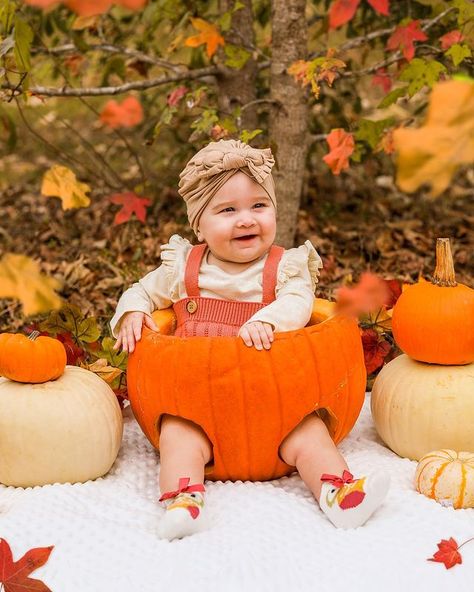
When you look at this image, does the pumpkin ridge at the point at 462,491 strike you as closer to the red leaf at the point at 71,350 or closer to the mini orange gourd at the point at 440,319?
the mini orange gourd at the point at 440,319

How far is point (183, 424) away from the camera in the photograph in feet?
6.40

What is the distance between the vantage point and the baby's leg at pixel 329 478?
1.69 metres

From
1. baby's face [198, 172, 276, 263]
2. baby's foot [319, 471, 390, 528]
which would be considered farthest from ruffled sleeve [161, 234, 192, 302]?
baby's foot [319, 471, 390, 528]

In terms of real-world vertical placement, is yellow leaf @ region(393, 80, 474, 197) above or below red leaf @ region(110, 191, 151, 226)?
above

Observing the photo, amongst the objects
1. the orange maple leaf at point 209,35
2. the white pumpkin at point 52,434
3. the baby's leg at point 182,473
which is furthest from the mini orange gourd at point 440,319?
the orange maple leaf at point 209,35

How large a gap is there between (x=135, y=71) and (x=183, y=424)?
2.11 m

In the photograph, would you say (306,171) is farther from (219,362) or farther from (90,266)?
(219,362)

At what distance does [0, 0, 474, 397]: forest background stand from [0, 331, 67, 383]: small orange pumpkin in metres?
0.19

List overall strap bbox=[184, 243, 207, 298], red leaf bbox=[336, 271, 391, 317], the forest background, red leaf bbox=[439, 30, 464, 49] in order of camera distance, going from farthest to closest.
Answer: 1. red leaf bbox=[439, 30, 464, 49]
2. the forest background
3. overall strap bbox=[184, 243, 207, 298]
4. red leaf bbox=[336, 271, 391, 317]

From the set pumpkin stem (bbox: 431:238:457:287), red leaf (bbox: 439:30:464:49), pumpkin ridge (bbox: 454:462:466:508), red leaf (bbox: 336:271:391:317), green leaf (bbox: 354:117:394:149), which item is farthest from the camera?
green leaf (bbox: 354:117:394:149)

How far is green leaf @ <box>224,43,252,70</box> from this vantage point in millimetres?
2986

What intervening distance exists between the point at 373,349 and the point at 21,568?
123cm

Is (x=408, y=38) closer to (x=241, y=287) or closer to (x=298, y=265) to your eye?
(x=298, y=265)

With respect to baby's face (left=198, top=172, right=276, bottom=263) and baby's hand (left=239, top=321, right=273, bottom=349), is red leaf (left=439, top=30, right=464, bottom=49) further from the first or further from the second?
baby's hand (left=239, top=321, right=273, bottom=349)
